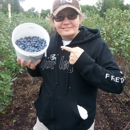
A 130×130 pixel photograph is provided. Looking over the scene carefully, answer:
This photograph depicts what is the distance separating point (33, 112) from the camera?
264 centimetres

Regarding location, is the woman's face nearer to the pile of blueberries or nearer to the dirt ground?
the pile of blueberries

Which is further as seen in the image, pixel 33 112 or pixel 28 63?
pixel 33 112

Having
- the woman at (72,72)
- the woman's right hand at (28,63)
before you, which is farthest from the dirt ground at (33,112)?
the woman's right hand at (28,63)

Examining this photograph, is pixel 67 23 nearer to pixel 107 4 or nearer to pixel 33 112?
pixel 33 112

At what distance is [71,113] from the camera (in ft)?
4.00

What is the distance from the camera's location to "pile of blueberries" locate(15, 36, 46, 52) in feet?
3.74

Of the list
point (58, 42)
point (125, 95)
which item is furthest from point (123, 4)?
point (58, 42)

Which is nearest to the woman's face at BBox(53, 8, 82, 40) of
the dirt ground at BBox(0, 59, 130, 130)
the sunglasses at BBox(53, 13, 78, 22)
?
the sunglasses at BBox(53, 13, 78, 22)

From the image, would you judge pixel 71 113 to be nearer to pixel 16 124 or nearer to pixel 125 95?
pixel 16 124

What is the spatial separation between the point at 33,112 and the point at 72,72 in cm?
165

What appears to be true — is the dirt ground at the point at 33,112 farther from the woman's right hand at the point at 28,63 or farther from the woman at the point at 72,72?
the woman's right hand at the point at 28,63

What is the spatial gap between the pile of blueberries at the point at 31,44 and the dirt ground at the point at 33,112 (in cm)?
152

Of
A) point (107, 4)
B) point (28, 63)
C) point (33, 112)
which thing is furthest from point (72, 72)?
point (107, 4)

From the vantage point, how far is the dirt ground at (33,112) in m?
2.40
